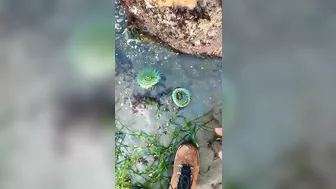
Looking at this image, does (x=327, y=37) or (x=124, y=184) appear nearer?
(x=327, y=37)

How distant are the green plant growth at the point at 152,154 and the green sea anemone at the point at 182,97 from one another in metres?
0.05

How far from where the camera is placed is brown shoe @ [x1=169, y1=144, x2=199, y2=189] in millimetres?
2342

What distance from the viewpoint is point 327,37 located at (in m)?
2.22

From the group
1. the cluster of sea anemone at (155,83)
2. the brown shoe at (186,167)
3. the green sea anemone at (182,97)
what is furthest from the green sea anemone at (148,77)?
the brown shoe at (186,167)

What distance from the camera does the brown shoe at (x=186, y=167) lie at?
92.2 inches

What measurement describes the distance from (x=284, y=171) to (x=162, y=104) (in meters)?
0.64

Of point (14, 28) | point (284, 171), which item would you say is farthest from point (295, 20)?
point (14, 28)

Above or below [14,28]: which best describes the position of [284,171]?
below

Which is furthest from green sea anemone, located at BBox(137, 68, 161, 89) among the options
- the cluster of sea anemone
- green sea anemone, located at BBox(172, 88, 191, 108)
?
green sea anemone, located at BBox(172, 88, 191, 108)

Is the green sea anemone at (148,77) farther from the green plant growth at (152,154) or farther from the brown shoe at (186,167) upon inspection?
the brown shoe at (186,167)

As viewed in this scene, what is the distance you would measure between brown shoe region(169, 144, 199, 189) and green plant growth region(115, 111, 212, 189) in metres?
0.03

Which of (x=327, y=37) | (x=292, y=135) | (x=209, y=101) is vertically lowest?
(x=292, y=135)

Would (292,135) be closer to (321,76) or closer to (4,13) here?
(321,76)

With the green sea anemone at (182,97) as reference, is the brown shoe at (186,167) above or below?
below
